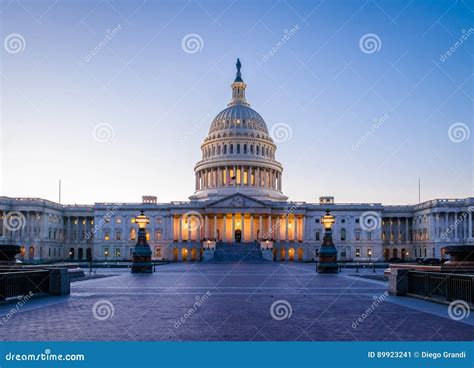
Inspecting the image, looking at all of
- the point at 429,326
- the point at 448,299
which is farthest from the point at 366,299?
the point at 429,326

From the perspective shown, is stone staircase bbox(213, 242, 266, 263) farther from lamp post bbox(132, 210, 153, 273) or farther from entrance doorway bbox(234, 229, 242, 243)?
lamp post bbox(132, 210, 153, 273)

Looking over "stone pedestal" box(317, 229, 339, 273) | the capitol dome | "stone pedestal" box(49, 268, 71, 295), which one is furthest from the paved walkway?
the capitol dome

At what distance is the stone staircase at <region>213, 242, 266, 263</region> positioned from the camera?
101 metres

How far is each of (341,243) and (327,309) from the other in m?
110

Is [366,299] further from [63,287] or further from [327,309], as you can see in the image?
[63,287]

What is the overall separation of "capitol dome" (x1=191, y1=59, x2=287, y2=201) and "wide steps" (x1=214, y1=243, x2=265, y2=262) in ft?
91.9

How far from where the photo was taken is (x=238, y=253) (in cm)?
10331

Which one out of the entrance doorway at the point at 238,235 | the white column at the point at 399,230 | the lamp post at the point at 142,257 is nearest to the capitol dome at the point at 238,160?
the entrance doorway at the point at 238,235

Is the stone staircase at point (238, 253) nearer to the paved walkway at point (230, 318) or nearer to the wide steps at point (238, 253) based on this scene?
the wide steps at point (238, 253)

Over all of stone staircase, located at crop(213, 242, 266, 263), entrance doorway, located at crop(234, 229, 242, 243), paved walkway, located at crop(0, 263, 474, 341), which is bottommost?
stone staircase, located at crop(213, 242, 266, 263)

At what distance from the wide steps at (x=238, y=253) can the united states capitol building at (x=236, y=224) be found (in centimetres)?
231

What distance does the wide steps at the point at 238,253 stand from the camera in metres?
101

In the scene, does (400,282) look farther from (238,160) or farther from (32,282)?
(238,160)

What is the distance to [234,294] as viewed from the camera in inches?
1069
